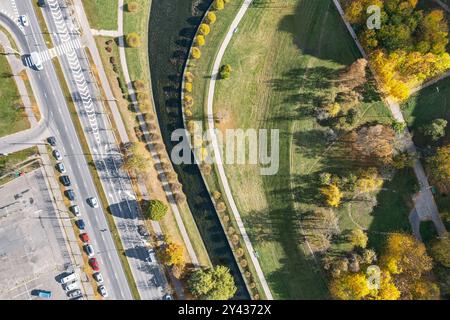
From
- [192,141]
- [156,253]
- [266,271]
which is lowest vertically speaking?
[266,271]

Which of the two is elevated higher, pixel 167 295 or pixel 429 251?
pixel 167 295

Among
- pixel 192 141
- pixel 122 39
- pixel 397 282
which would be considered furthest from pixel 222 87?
pixel 397 282

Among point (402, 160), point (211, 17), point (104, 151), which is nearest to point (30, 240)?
point (104, 151)

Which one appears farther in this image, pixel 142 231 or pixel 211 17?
pixel 211 17

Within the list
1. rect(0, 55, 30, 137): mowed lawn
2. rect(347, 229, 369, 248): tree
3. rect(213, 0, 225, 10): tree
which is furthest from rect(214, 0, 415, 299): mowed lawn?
rect(0, 55, 30, 137): mowed lawn

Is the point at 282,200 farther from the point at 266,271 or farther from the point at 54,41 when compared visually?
the point at 54,41

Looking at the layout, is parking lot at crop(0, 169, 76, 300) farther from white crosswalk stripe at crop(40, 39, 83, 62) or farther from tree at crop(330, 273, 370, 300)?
tree at crop(330, 273, 370, 300)

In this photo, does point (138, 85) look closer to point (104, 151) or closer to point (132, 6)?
point (104, 151)
